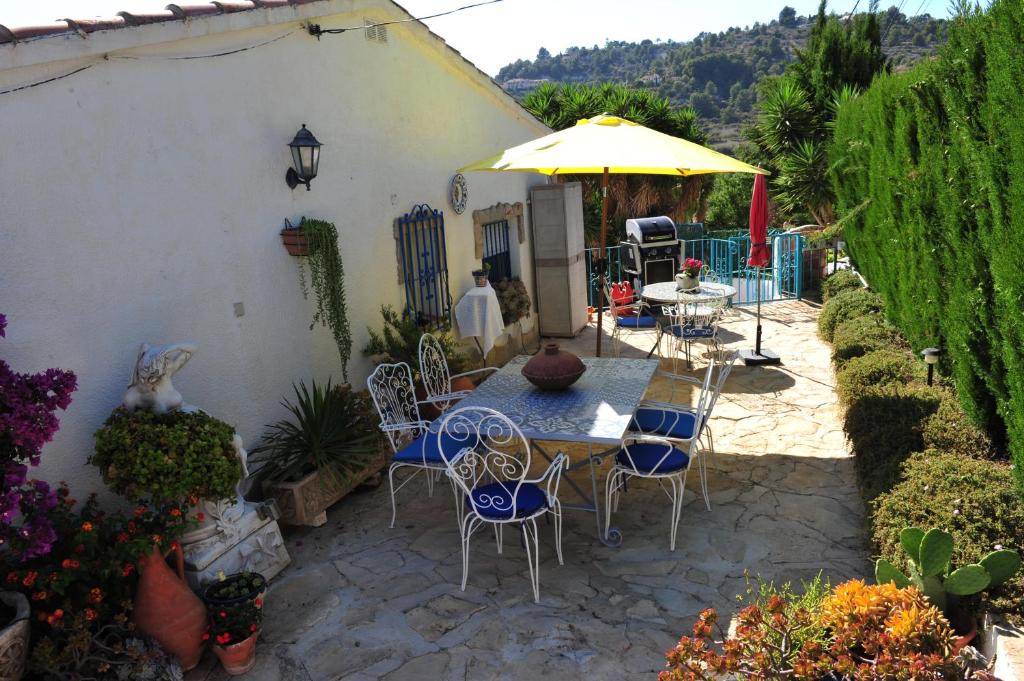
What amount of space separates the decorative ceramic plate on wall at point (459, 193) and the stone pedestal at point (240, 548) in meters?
4.63

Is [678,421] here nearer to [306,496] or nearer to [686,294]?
[306,496]

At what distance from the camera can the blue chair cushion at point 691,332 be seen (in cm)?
823

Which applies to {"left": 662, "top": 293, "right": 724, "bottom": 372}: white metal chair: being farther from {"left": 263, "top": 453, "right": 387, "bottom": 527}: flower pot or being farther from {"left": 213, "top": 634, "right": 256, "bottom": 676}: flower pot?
{"left": 213, "top": 634, "right": 256, "bottom": 676}: flower pot

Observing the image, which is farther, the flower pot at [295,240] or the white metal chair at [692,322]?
the white metal chair at [692,322]

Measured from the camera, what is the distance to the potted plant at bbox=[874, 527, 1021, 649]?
3.19 metres

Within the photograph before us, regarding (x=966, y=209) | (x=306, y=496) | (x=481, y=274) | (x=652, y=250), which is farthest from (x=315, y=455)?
(x=652, y=250)

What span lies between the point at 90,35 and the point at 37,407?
2.08 meters

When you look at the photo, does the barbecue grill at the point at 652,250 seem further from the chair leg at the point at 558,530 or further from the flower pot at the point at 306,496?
the chair leg at the point at 558,530

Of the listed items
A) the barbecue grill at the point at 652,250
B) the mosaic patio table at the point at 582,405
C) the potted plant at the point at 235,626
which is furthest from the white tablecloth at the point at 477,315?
the potted plant at the point at 235,626

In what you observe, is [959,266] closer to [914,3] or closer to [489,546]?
[914,3]

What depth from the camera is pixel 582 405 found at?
16.9 feet

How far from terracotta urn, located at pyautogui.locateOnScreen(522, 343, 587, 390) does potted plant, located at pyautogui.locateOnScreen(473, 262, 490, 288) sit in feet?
10.8

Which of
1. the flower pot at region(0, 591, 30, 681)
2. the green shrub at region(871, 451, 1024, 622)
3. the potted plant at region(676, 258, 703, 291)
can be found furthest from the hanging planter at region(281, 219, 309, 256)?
the potted plant at region(676, 258, 703, 291)

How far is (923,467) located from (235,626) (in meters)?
4.03
